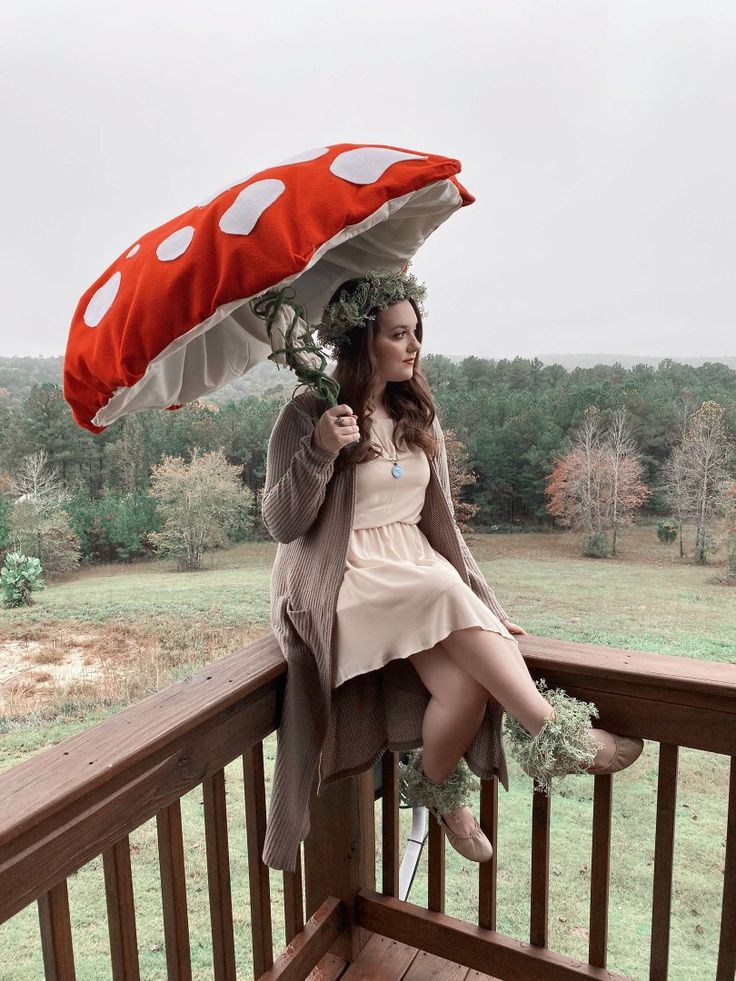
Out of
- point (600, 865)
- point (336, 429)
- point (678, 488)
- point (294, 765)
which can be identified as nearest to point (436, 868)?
point (600, 865)

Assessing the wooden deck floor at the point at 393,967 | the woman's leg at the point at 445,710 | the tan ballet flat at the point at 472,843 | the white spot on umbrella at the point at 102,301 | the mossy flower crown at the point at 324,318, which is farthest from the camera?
the wooden deck floor at the point at 393,967

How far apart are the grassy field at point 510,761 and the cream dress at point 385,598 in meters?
1.51

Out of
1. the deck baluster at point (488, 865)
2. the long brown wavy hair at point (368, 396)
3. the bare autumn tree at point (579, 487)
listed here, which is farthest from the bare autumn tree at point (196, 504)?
the deck baluster at point (488, 865)

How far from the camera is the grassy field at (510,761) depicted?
252 centimetres

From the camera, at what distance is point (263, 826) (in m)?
1.19

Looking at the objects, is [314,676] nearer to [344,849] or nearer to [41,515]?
[344,849]

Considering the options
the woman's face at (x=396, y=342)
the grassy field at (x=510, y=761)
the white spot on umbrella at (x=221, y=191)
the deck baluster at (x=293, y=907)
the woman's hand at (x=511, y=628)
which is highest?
the white spot on umbrella at (x=221, y=191)

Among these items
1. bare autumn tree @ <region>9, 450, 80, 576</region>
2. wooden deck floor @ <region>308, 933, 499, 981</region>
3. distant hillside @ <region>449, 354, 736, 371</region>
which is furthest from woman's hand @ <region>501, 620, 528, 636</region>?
distant hillside @ <region>449, 354, 736, 371</region>

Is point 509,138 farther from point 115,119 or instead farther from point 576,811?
point 576,811

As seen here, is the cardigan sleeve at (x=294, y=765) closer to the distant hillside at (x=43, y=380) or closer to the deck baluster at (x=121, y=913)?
the deck baluster at (x=121, y=913)

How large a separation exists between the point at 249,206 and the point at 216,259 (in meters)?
0.08

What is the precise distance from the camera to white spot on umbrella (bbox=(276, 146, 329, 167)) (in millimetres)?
862

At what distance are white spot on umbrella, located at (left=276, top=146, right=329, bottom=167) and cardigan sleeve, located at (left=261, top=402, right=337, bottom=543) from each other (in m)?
0.40

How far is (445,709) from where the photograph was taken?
1088mm
